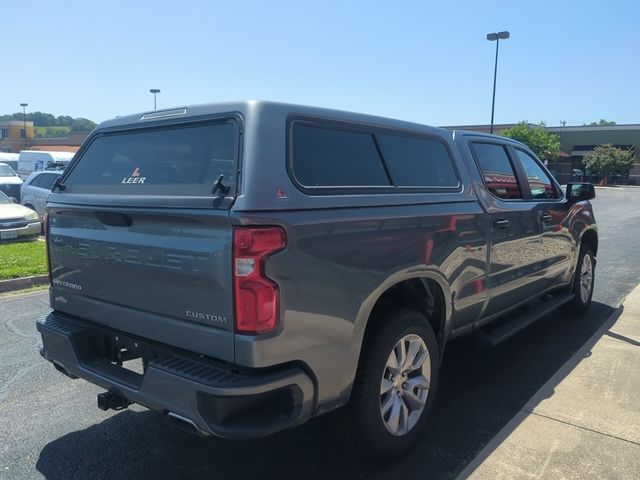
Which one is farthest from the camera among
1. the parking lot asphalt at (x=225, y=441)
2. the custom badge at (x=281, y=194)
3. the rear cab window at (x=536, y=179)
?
the rear cab window at (x=536, y=179)

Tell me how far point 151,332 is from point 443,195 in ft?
6.71

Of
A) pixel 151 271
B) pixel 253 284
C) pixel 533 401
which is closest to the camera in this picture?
pixel 253 284

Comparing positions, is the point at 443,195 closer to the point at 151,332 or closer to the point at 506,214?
the point at 506,214

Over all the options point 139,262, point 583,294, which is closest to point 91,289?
point 139,262

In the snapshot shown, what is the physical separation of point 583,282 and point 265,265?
16.5 feet

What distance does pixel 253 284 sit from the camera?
2.40 m

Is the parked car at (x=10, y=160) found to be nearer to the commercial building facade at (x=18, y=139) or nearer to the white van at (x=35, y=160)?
the white van at (x=35, y=160)

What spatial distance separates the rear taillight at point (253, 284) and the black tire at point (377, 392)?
0.77 meters

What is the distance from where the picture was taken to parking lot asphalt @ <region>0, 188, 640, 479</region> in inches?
123

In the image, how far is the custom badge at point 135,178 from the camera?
3.08 metres

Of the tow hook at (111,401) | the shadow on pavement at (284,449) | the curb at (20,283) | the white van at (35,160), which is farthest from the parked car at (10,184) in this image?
the tow hook at (111,401)

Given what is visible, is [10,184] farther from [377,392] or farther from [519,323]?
[377,392]

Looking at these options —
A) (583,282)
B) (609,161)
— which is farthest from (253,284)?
(609,161)

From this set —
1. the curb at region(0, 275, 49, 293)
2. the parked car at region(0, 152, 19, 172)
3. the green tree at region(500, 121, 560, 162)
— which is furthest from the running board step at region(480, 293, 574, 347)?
the green tree at region(500, 121, 560, 162)
